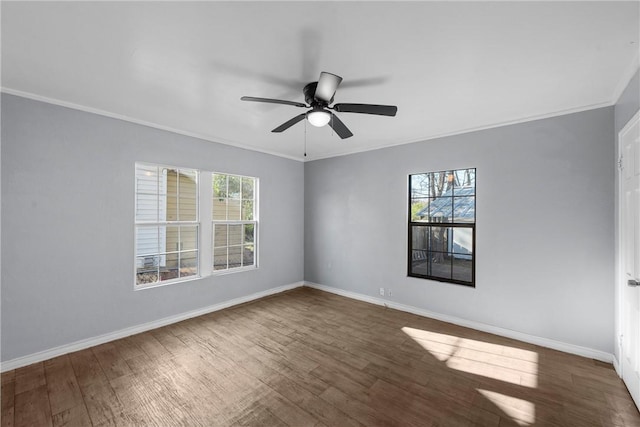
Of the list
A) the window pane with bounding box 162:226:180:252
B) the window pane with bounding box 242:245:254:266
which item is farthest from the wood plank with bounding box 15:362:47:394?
the window pane with bounding box 242:245:254:266

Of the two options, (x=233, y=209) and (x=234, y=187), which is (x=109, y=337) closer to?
(x=233, y=209)

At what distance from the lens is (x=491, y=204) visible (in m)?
3.40

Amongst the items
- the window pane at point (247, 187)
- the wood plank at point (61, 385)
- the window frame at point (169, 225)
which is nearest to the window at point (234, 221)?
the window pane at point (247, 187)

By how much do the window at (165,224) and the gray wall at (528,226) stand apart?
114 inches

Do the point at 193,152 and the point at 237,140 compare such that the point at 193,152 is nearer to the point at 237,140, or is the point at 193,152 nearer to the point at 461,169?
the point at 237,140

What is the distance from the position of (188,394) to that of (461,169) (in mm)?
3987

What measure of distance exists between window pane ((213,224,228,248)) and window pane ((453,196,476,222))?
3.56 m

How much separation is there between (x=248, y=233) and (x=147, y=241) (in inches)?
62.3

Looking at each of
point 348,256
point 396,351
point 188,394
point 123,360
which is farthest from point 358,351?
point 123,360

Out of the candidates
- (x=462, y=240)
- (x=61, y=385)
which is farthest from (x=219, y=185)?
(x=462, y=240)

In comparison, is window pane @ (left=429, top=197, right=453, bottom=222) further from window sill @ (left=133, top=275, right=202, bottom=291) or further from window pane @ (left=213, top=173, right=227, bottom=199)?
window sill @ (left=133, top=275, right=202, bottom=291)

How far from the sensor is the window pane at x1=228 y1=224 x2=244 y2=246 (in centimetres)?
448

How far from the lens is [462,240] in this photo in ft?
12.4

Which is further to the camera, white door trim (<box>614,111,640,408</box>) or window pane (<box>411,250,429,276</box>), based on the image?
window pane (<box>411,250,429,276</box>)
